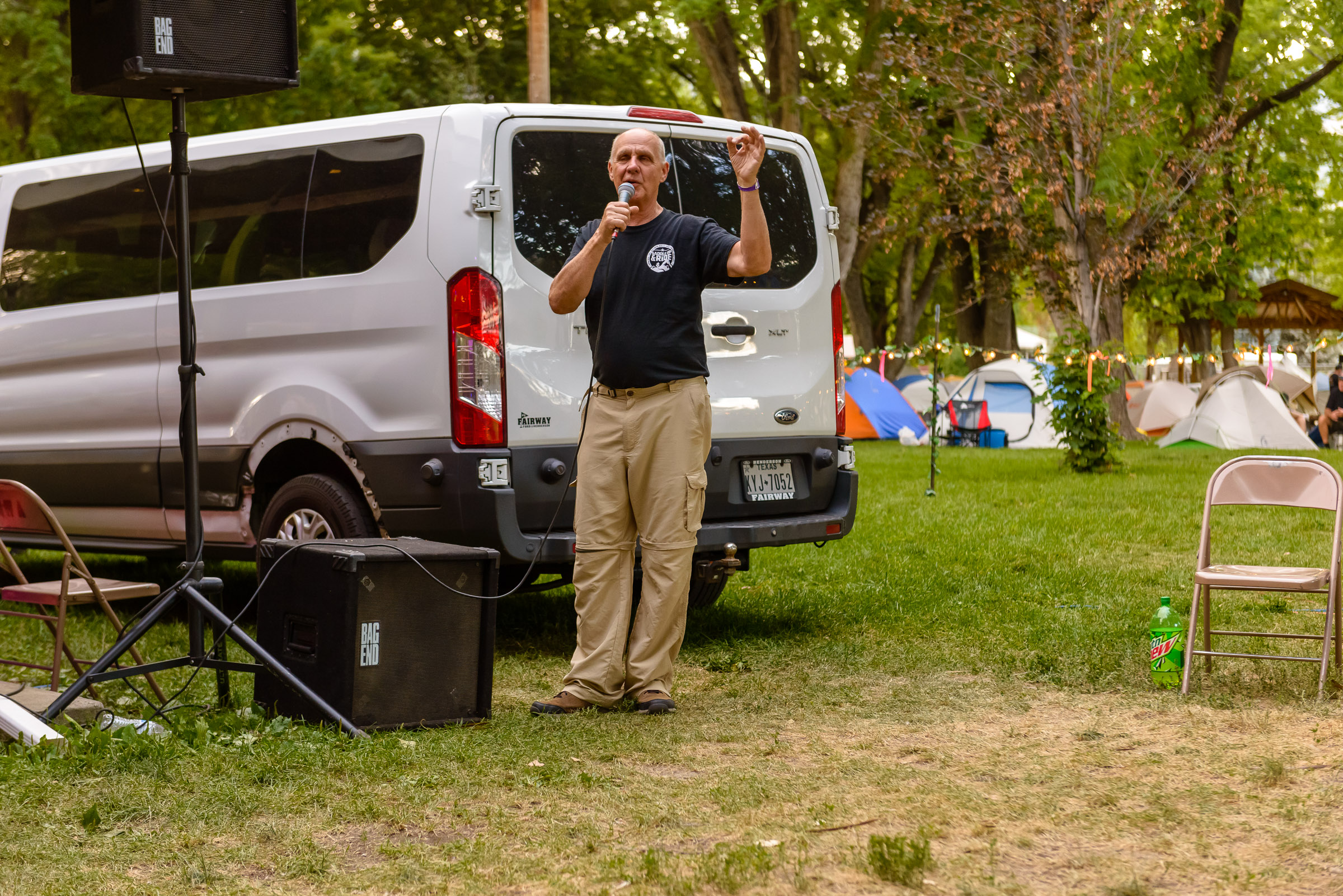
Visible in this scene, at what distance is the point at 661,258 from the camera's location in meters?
5.21

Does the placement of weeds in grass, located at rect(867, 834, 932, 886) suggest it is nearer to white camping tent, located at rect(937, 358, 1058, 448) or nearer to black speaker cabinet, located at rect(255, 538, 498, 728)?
black speaker cabinet, located at rect(255, 538, 498, 728)

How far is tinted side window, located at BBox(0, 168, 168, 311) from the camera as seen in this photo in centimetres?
711

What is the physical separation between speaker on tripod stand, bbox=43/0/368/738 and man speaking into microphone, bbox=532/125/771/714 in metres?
1.07

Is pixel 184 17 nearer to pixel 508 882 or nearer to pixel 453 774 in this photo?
pixel 453 774

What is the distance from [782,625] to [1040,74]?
1330 centimetres

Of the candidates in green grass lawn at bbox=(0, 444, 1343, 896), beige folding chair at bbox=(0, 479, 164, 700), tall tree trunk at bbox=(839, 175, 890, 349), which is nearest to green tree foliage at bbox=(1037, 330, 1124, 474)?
tall tree trunk at bbox=(839, 175, 890, 349)

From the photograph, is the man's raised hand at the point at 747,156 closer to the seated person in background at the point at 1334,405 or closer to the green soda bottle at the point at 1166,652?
the green soda bottle at the point at 1166,652

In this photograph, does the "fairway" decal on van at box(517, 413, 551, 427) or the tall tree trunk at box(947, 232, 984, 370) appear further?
the tall tree trunk at box(947, 232, 984, 370)

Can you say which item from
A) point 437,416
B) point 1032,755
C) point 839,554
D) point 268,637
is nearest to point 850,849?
point 1032,755

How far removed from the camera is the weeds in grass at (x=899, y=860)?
3.34 meters

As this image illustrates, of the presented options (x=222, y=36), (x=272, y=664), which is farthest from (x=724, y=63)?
(x=272, y=664)

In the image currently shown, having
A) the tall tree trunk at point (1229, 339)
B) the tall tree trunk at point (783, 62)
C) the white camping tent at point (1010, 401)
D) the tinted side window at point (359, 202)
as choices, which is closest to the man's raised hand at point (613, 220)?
the tinted side window at point (359, 202)

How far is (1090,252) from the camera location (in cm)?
1925

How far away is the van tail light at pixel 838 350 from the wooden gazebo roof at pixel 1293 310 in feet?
91.8
